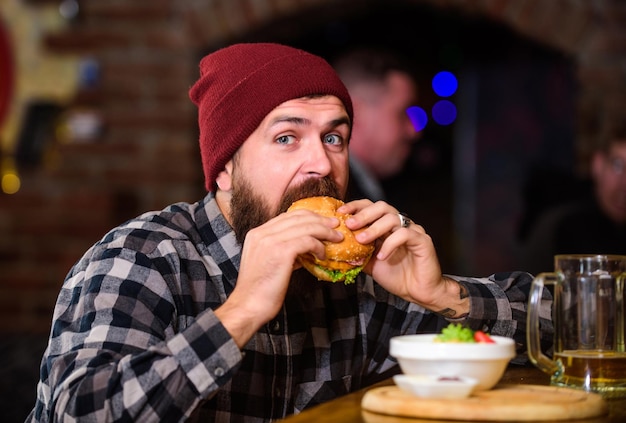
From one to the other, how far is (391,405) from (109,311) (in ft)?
1.95

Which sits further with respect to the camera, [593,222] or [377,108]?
[593,222]

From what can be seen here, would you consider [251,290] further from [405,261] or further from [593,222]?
[593,222]

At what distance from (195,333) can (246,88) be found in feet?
2.29

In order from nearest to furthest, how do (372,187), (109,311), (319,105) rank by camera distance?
(109,311) → (319,105) → (372,187)

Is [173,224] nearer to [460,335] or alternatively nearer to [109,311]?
[109,311]

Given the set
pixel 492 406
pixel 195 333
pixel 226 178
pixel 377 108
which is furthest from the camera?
pixel 377 108

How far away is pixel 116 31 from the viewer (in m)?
4.91

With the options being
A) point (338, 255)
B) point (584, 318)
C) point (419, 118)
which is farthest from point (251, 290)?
point (419, 118)

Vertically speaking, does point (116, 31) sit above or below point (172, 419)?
above

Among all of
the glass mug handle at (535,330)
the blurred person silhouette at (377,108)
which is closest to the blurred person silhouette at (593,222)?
the blurred person silhouette at (377,108)

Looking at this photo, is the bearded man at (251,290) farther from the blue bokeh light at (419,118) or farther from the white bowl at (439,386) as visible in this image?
the blue bokeh light at (419,118)

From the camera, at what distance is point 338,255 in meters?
1.77

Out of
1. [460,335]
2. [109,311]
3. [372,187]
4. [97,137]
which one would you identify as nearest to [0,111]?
[97,137]

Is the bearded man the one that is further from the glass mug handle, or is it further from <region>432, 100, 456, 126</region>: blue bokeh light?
<region>432, 100, 456, 126</region>: blue bokeh light
